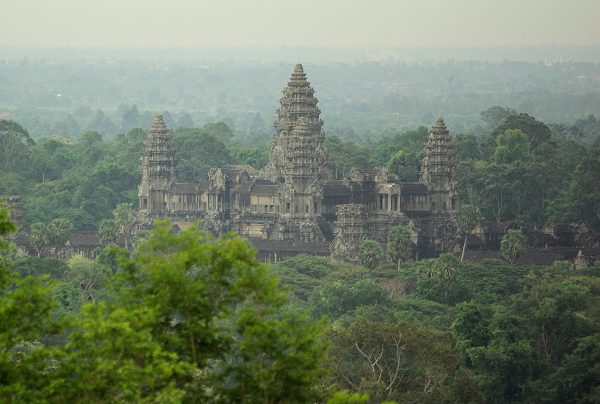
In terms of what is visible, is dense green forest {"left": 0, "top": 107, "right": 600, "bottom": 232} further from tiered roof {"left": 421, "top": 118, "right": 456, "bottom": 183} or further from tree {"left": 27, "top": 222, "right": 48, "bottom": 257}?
tree {"left": 27, "top": 222, "right": 48, "bottom": 257}

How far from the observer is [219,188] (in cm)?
9062

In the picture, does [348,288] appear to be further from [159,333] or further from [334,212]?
[159,333]

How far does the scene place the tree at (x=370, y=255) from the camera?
7856 cm

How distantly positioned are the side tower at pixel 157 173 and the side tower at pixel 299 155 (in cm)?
486

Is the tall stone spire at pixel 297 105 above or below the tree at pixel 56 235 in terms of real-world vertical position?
above

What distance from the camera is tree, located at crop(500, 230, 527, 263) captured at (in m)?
81.1

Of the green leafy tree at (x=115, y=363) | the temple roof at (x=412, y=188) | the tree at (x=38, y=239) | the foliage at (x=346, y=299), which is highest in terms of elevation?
the green leafy tree at (x=115, y=363)

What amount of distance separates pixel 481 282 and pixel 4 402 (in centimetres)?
4701

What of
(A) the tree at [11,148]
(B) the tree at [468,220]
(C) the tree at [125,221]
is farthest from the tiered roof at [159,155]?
(A) the tree at [11,148]

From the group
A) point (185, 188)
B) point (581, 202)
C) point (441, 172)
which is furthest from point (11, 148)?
point (581, 202)

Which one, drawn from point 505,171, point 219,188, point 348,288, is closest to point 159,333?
point 348,288

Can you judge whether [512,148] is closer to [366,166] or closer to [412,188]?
[366,166]

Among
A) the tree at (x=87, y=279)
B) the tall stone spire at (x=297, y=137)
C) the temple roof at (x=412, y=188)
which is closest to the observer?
the tree at (x=87, y=279)

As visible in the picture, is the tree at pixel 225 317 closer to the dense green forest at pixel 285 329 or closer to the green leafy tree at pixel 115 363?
the dense green forest at pixel 285 329
